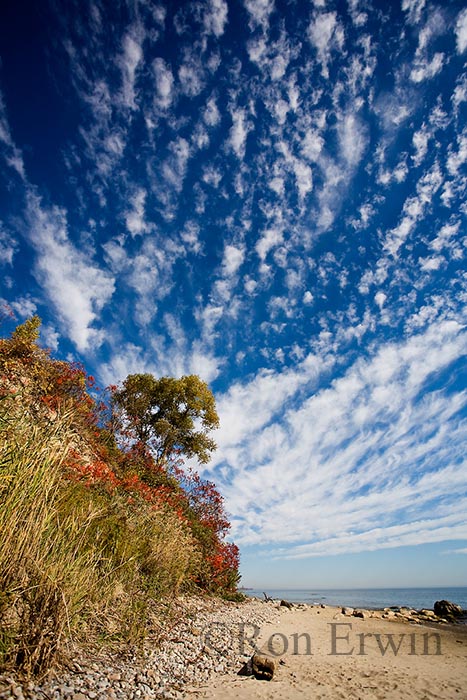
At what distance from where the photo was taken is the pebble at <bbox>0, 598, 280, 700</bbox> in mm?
2926

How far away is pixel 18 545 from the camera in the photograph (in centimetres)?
304

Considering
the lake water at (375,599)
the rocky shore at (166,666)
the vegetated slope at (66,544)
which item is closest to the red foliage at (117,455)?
the vegetated slope at (66,544)

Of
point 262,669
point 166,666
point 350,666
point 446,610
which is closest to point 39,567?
point 166,666

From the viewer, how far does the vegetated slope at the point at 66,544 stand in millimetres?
3010

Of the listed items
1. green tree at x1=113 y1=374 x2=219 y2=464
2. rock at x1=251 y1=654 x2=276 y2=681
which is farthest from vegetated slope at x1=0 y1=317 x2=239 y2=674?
green tree at x1=113 y1=374 x2=219 y2=464

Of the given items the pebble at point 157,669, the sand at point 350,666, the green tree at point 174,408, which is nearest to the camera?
the pebble at point 157,669

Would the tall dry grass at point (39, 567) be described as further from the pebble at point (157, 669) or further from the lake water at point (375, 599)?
the lake water at point (375, 599)

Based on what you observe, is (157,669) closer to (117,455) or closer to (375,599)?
(117,455)

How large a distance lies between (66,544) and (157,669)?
2.20 meters

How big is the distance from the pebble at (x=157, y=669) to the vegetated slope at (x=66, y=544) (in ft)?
0.85

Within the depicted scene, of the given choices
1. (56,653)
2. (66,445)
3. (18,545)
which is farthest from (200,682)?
(66,445)

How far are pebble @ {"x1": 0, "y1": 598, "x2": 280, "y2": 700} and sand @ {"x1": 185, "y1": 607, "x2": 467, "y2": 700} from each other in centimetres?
29

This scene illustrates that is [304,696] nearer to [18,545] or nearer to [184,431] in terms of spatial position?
[18,545]

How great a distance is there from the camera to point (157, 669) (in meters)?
4.20
